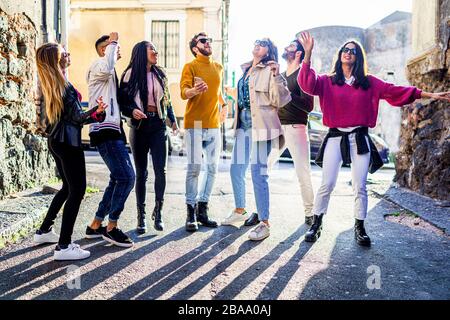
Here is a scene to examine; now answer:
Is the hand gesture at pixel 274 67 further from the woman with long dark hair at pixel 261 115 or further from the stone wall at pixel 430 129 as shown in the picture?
the stone wall at pixel 430 129

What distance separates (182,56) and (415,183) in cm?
1493

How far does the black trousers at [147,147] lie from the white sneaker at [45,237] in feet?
2.90

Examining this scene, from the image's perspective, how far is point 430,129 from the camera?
6.41 meters

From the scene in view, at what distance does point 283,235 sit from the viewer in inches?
174

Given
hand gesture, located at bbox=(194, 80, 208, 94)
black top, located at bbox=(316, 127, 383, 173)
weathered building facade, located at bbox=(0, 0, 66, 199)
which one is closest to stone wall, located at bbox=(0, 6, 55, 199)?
weathered building facade, located at bbox=(0, 0, 66, 199)

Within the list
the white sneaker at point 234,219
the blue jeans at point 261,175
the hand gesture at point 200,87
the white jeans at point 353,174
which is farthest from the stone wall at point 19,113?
the white jeans at point 353,174

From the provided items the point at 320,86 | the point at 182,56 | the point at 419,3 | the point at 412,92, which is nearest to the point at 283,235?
the point at 320,86

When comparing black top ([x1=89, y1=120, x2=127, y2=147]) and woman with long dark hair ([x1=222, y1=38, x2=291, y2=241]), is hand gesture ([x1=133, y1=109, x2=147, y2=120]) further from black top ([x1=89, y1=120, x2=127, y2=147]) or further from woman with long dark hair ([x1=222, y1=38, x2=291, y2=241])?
woman with long dark hair ([x1=222, y1=38, x2=291, y2=241])

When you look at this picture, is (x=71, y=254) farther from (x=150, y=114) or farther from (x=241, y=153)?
(x=241, y=153)

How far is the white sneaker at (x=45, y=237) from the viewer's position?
3982mm

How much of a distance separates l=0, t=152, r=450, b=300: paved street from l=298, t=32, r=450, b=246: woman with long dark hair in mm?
433
